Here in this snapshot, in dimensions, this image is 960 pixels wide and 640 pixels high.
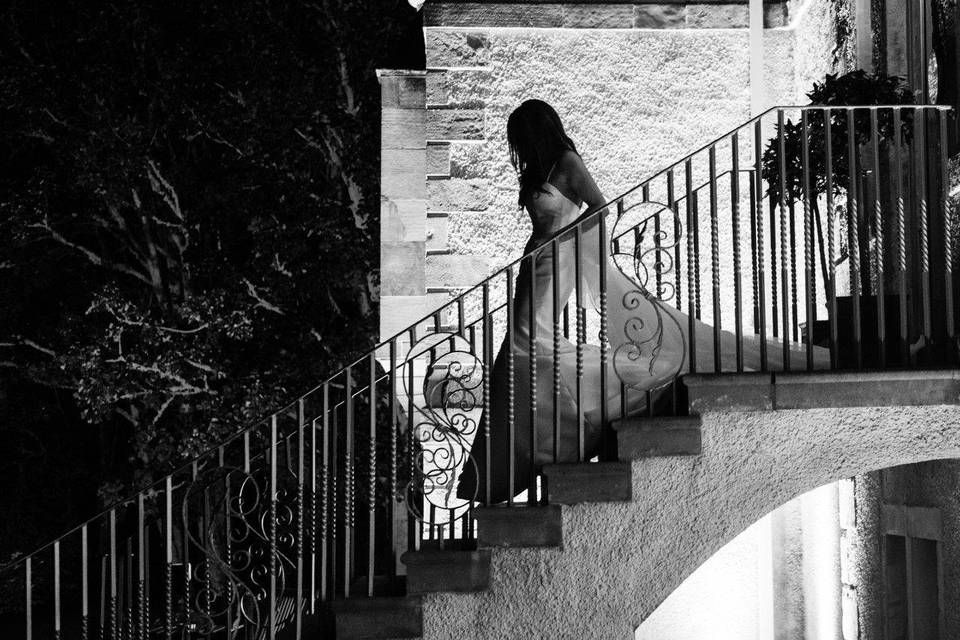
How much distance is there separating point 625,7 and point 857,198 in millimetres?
4707

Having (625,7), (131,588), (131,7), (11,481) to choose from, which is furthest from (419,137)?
(11,481)

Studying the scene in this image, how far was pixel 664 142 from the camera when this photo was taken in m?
9.93

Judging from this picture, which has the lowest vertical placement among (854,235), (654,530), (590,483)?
(654,530)

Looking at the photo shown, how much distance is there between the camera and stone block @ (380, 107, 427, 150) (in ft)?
32.7

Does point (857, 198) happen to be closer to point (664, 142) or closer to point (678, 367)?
point (678, 367)

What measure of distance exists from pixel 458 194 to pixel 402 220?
44 cm

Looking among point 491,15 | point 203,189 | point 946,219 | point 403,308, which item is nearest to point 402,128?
point 491,15

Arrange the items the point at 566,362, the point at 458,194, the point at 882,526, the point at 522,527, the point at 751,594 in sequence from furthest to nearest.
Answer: the point at 458,194 → the point at 751,594 → the point at 882,526 → the point at 566,362 → the point at 522,527

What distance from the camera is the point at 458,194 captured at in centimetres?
976

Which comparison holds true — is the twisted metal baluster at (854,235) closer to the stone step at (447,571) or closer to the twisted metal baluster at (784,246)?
the twisted metal baluster at (784,246)

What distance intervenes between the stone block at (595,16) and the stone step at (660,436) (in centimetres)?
514

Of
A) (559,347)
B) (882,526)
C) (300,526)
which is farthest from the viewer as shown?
(882,526)

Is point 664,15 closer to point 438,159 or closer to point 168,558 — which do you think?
point 438,159

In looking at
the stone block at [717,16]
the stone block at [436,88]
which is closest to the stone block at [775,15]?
the stone block at [717,16]
